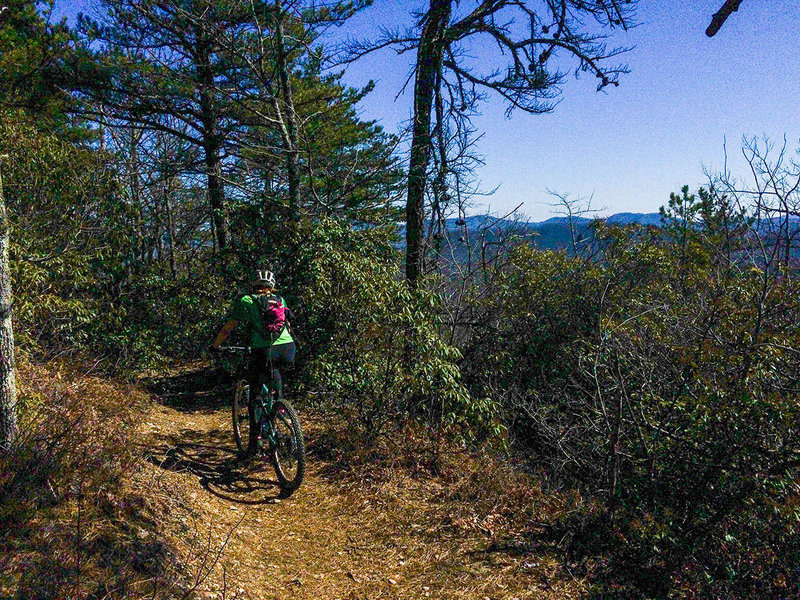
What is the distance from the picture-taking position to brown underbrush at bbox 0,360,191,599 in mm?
2918

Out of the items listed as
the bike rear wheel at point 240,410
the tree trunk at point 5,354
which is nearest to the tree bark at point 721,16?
the tree trunk at point 5,354

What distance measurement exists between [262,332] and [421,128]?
184 inches

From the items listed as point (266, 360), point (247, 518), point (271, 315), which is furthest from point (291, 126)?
point (247, 518)

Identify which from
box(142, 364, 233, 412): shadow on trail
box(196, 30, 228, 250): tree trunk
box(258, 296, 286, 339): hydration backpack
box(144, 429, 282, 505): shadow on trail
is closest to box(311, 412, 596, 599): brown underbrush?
box(144, 429, 282, 505): shadow on trail

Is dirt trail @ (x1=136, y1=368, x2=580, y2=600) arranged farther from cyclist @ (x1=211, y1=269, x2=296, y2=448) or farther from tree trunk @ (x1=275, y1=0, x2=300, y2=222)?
tree trunk @ (x1=275, y1=0, x2=300, y2=222)

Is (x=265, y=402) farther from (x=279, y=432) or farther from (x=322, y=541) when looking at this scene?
(x=322, y=541)

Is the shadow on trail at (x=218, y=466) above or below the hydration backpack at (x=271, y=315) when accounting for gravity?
below

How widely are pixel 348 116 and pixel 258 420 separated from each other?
11.1m

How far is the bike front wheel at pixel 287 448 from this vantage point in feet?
16.7

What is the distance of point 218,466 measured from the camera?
18.7ft

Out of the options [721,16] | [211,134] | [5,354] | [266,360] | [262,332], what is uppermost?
[211,134]

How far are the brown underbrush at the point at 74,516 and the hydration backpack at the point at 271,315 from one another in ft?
5.44

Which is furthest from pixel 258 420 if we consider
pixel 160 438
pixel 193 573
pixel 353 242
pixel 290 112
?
pixel 290 112

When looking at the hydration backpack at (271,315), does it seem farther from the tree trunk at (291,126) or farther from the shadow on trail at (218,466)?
the tree trunk at (291,126)
